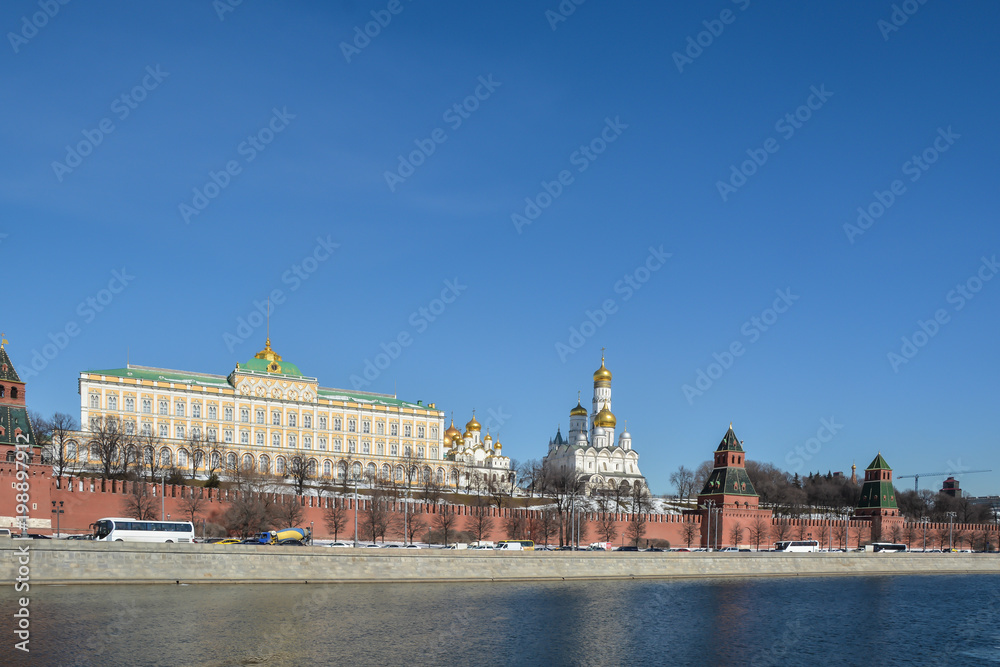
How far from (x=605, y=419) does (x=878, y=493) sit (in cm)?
4249

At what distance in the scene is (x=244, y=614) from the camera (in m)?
31.3

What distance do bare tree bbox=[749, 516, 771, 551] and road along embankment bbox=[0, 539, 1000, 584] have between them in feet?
38.1

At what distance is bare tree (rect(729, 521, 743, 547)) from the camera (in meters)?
67.8

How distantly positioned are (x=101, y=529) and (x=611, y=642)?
Result: 23163mm

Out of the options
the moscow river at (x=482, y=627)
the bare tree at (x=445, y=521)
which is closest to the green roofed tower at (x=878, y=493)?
the moscow river at (x=482, y=627)

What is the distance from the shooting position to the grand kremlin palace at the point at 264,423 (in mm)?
80688

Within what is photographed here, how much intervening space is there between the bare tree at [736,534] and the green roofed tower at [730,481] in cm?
152

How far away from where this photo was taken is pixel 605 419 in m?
116

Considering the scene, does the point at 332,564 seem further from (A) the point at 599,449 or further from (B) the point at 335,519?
(A) the point at 599,449

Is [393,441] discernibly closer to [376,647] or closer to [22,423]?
[22,423]

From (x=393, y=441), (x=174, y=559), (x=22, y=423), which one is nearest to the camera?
(x=174, y=559)

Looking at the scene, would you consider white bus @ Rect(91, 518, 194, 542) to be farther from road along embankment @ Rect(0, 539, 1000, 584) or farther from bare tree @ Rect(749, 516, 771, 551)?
bare tree @ Rect(749, 516, 771, 551)

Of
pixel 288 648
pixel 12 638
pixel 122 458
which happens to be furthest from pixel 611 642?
pixel 122 458

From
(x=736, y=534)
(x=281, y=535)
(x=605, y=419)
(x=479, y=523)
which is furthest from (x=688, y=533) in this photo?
(x=605, y=419)
